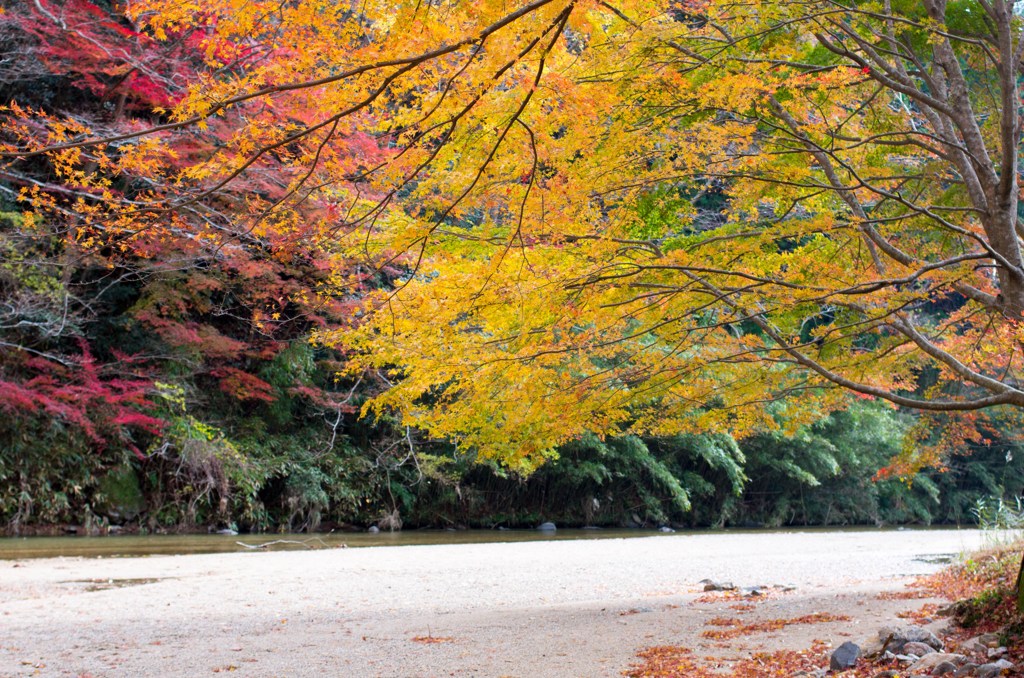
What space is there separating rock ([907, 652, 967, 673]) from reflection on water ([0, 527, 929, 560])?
9.58 metres

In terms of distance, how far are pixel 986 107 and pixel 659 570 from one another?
6345 mm

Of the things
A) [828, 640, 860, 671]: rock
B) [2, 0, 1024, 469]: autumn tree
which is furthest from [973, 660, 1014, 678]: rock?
[2, 0, 1024, 469]: autumn tree

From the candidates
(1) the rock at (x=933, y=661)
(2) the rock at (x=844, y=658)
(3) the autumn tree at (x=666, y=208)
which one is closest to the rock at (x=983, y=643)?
(1) the rock at (x=933, y=661)

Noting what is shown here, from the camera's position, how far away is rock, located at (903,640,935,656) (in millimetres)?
3945

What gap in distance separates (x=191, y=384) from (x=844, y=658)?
13.4 m

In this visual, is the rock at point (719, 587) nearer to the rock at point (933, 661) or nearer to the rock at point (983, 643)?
the rock at point (983, 643)

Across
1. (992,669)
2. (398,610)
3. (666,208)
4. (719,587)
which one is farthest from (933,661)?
(719,587)

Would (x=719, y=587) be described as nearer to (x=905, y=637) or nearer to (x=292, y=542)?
(x=905, y=637)

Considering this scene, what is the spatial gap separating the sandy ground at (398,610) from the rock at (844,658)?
0.64 metres

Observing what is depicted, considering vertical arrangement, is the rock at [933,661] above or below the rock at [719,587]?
above

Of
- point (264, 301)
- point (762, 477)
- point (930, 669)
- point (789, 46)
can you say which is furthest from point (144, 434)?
point (762, 477)

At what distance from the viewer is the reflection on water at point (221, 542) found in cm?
1042

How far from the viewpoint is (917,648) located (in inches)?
156

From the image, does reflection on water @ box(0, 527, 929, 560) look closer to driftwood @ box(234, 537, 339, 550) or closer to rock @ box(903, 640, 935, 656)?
driftwood @ box(234, 537, 339, 550)
